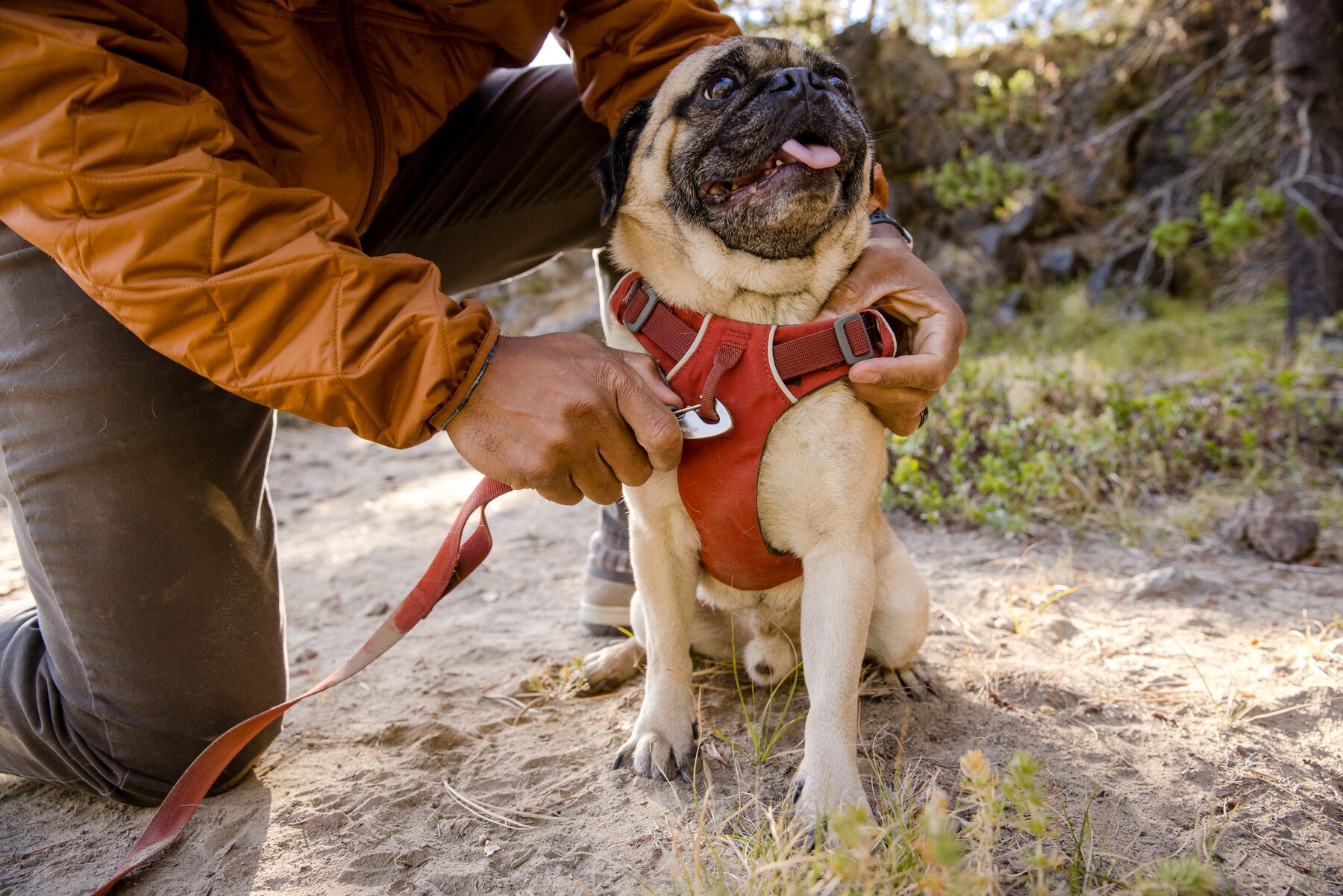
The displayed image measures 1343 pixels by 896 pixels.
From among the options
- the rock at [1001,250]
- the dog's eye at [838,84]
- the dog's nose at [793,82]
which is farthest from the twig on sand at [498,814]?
the rock at [1001,250]

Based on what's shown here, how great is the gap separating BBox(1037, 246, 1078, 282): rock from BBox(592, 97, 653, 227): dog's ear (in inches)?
292

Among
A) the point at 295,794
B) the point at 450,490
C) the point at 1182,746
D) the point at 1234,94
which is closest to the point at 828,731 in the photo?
the point at 1182,746

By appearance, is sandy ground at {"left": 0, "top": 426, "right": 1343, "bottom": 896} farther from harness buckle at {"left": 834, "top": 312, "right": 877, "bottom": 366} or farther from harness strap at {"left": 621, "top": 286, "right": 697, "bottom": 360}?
harness strap at {"left": 621, "top": 286, "right": 697, "bottom": 360}

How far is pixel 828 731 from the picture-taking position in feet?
6.04

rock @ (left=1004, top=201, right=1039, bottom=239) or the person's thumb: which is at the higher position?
the person's thumb

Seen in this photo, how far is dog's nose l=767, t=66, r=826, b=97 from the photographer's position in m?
2.09

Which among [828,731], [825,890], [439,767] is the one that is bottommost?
[439,767]

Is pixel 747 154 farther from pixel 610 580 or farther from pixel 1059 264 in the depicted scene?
pixel 1059 264

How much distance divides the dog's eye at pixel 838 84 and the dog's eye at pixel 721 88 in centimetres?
25

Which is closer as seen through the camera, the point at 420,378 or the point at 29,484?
the point at 420,378

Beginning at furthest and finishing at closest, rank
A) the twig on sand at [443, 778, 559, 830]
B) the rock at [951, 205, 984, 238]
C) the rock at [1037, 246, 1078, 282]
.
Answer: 1. the rock at [951, 205, 984, 238]
2. the rock at [1037, 246, 1078, 282]
3. the twig on sand at [443, 778, 559, 830]

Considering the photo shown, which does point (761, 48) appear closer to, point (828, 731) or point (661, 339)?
point (661, 339)

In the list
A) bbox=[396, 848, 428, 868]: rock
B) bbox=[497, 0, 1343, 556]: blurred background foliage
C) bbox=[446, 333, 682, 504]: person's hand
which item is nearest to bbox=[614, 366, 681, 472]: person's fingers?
bbox=[446, 333, 682, 504]: person's hand

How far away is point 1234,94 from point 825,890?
27.9 feet
